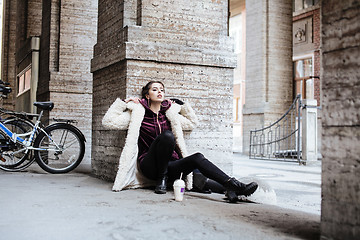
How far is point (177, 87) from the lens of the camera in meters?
5.19

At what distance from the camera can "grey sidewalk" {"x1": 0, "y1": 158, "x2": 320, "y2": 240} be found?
2.60 meters

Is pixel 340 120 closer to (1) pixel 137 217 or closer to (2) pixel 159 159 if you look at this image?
(1) pixel 137 217

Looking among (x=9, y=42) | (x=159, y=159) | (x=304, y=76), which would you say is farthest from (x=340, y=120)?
(x=9, y=42)

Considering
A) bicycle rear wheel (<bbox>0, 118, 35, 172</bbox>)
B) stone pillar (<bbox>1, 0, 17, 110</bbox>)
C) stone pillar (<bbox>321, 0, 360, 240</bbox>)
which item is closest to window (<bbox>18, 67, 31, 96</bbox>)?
bicycle rear wheel (<bbox>0, 118, 35, 172</bbox>)

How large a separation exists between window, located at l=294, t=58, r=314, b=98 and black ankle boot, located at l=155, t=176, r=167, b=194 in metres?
13.9

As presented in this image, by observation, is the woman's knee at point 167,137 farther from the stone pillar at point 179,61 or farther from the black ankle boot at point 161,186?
the stone pillar at point 179,61

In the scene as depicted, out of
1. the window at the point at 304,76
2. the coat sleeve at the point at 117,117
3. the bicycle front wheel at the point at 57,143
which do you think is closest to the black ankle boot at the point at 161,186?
the coat sleeve at the point at 117,117

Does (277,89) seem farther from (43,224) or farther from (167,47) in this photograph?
(43,224)

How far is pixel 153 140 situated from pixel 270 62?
9.99 metres

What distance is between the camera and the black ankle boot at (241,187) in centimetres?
388

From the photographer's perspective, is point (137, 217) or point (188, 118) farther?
point (188, 118)

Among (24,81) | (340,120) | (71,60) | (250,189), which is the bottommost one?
(250,189)

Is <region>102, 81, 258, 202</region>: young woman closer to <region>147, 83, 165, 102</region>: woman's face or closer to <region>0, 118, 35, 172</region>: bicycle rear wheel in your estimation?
<region>147, 83, 165, 102</region>: woman's face

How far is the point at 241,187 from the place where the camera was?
3893 millimetres
